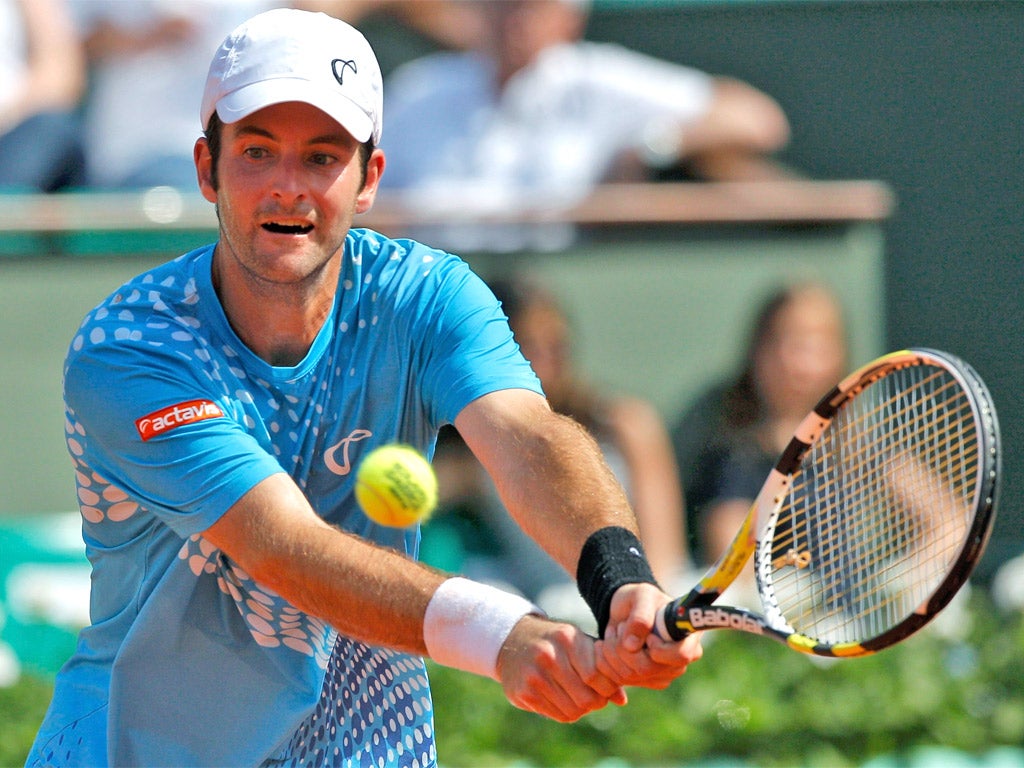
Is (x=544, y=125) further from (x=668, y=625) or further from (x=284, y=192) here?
(x=668, y=625)

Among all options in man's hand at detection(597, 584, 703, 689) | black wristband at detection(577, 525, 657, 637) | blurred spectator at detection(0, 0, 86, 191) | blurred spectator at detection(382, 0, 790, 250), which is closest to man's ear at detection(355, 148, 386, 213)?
black wristband at detection(577, 525, 657, 637)

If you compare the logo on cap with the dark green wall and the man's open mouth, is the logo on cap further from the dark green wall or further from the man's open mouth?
the dark green wall

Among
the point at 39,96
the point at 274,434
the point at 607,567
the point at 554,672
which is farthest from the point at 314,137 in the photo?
the point at 39,96

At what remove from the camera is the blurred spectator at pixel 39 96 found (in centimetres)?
686

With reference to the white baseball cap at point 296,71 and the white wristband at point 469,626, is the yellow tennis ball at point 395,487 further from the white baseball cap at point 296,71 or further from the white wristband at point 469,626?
the white baseball cap at point 296,71

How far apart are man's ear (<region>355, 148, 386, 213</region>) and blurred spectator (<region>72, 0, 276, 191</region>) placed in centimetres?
396

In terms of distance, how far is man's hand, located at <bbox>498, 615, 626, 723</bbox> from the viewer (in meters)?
2.42

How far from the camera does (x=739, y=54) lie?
7121 millimetres

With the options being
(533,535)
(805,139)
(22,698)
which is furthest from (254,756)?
(805,139)

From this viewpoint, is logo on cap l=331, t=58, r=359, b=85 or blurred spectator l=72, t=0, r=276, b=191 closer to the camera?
logo on cap l=331, t=58, r=359, b=85

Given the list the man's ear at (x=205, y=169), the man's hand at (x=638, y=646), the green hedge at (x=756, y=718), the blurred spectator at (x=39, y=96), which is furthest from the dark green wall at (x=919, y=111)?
the man's hand at (x=638, y=646)

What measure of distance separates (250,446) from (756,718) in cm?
345

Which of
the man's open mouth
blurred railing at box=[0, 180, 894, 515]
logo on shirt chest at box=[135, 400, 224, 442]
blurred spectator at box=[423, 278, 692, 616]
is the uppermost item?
the man's open mouth

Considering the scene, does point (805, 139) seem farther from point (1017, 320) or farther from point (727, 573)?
point (727, 573)
